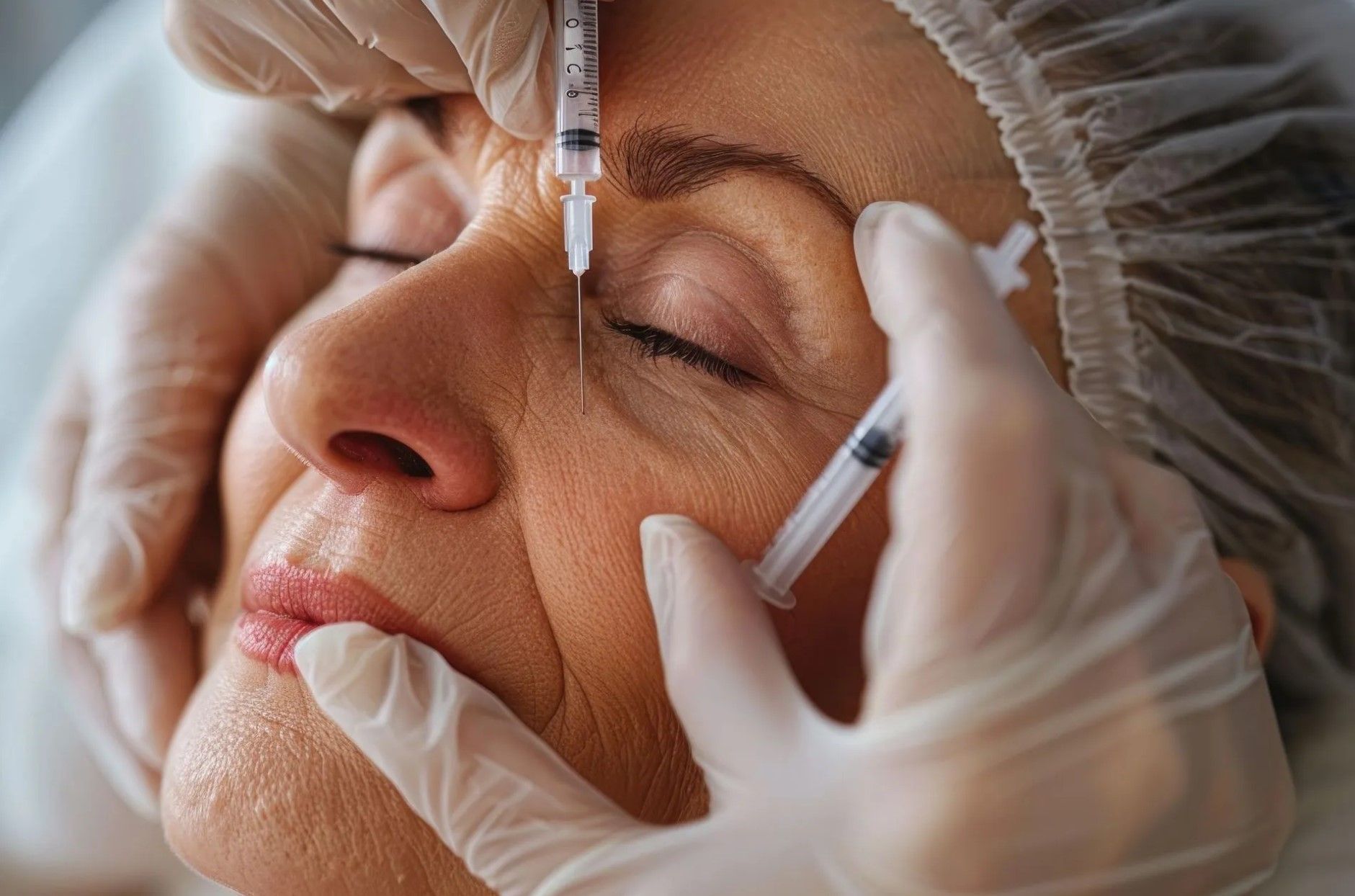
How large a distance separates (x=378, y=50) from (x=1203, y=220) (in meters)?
0.83

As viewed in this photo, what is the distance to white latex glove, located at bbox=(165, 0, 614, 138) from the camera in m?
0.97

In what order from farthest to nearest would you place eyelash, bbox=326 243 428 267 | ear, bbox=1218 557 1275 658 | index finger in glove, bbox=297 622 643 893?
eyelash, bbox=326 243 428 267 < ear, bbox=1218 557 1275 658 < index finger in glove, bbox=297 622 643 893

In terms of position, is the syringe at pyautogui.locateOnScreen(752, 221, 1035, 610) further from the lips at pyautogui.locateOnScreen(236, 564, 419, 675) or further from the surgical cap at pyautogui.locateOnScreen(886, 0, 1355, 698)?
the lips at pyautogui.locateOnScreen(236, 564, 419, 675)

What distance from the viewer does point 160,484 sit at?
1.40m

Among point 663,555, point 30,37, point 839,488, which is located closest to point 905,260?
point 839,488

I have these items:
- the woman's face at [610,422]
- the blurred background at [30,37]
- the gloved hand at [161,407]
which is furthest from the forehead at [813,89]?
the blurred background at [30,37]

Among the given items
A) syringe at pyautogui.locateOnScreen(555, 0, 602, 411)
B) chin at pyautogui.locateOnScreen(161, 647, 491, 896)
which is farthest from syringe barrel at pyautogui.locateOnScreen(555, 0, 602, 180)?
chin at pyautogui.locateOnScreen(161, 647, 491, 896)

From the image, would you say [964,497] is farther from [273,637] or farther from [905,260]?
[273,637]

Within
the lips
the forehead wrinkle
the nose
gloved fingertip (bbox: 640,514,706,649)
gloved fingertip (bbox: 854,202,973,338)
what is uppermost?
the forehead wrinkle

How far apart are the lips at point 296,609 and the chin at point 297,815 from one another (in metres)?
0.03

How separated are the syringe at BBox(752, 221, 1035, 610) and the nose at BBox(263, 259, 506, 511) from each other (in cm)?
26

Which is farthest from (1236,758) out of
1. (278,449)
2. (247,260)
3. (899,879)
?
(247,260)

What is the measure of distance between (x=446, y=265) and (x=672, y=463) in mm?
286

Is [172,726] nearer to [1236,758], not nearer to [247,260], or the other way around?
[247,260]
